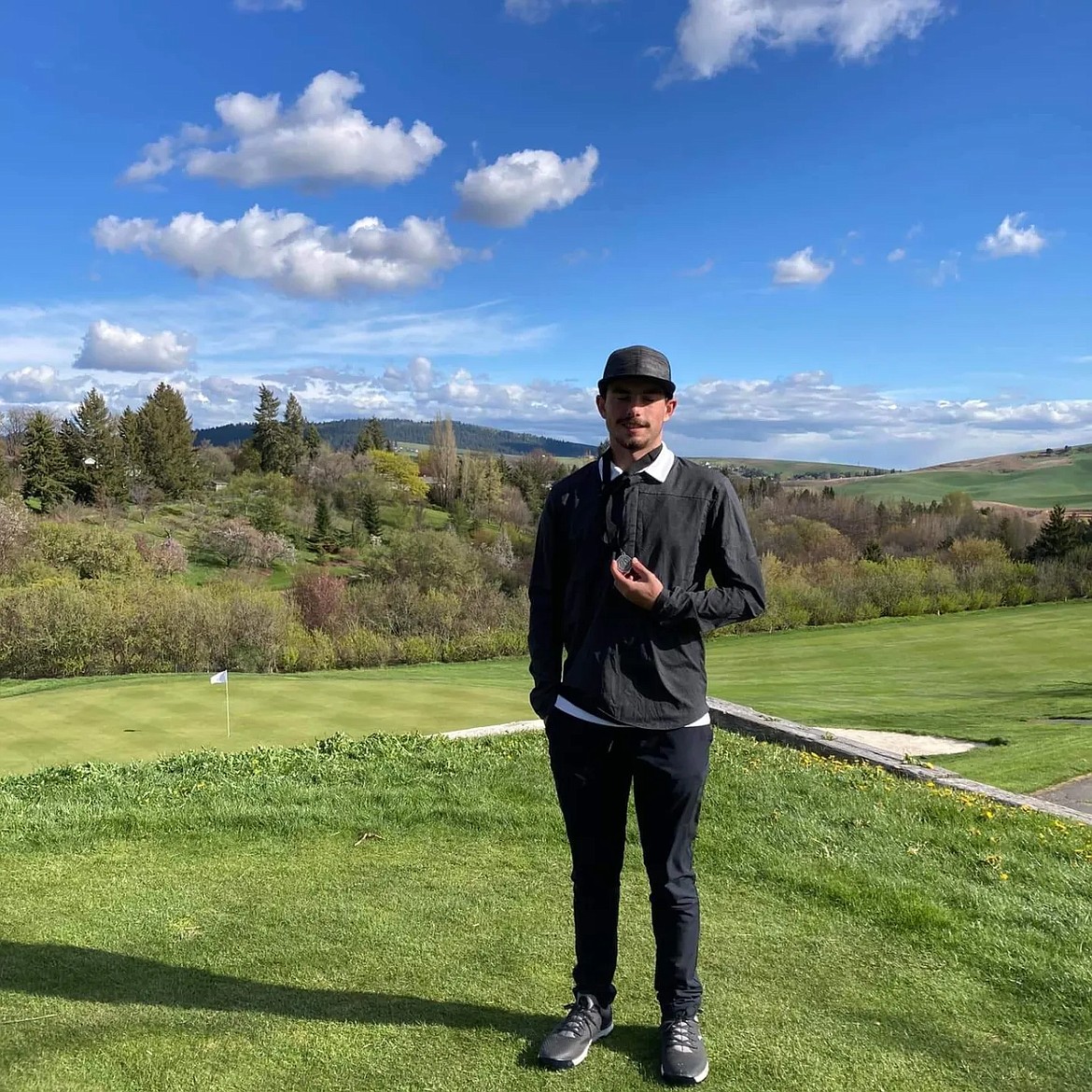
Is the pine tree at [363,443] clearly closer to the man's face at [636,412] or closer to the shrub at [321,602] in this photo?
the shrub at [321,602]

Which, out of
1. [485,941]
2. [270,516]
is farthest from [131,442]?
[485,941]

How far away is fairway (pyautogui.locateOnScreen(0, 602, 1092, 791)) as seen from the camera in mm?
11867

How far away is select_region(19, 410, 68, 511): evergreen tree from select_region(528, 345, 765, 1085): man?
66.0 meters

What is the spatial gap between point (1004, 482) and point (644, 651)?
472 ft

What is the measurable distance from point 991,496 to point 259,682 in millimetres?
122158

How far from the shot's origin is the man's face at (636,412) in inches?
116

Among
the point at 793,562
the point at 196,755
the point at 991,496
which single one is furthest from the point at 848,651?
the point at 991,496

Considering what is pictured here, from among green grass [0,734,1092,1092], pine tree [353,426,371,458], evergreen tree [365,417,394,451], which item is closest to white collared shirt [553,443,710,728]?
green grass [0,734,1092,1092]

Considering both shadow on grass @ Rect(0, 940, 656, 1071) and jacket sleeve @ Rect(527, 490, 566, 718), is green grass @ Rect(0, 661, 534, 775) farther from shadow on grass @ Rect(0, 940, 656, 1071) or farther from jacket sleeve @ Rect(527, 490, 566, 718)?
jacket sleeve @ Rect(527, 490, 566, 718)

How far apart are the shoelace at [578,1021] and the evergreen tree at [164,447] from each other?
7563 centimetres

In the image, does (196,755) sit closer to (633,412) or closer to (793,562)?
(633,412)

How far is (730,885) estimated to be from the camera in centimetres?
457

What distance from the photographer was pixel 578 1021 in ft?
9.87

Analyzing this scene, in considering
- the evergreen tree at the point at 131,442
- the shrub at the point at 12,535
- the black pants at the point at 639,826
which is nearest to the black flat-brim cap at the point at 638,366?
the black pants at the point at 639,826
